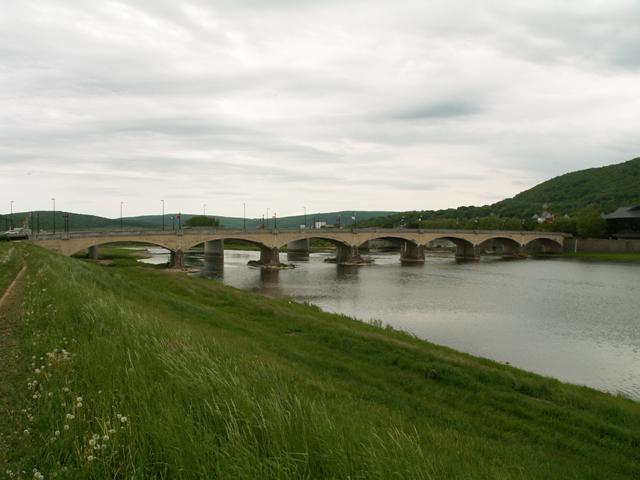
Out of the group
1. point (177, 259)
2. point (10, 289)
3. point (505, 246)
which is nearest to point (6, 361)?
point (10, 289)

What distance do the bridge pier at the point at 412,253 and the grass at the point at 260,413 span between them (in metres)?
81.0

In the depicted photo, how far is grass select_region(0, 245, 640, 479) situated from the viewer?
430cm

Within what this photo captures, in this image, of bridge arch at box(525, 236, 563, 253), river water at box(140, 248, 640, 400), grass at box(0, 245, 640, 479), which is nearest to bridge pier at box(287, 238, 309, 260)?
river water at box(140, 248, 640, 400)

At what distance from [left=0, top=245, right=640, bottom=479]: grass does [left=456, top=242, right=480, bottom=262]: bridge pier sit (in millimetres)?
88320

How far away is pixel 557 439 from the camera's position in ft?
34.0

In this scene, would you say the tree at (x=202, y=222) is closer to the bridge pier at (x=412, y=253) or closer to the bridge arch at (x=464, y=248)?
the bridge pier at (x=412, y=253)

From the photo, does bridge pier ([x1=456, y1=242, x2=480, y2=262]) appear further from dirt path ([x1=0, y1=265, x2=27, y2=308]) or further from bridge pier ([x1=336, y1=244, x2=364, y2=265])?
dirt path ([x1=0, y1=265, x2=27, y2=308])

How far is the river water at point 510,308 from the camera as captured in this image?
22.8 meters

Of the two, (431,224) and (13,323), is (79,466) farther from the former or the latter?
(431,224)

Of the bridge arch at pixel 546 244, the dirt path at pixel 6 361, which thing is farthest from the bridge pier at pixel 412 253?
the dirt path at pixel 6 361

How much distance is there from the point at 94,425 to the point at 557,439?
9.17 m

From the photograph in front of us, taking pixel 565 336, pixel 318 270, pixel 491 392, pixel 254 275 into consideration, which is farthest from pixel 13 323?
pixel 318 270

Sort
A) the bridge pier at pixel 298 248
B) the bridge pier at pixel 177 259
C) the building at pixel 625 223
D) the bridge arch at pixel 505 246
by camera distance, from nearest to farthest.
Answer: the bridge pier at pixel 177 259, the bridge arch at pixel 505 246, the building at pixel 625 223, the bridge pier at pixel 298 248

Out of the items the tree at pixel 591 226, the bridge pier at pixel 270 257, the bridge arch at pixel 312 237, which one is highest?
the tree at pixel 591 226
